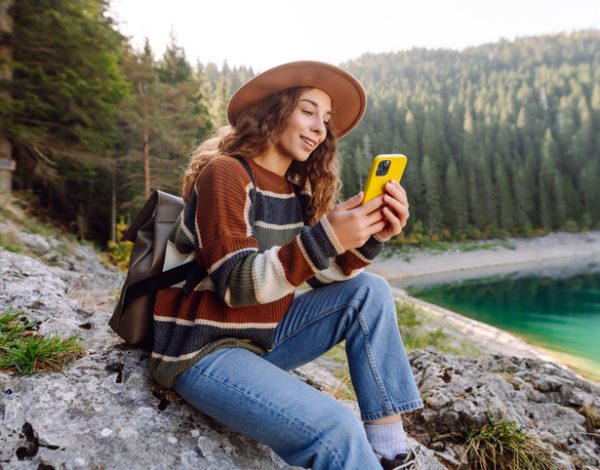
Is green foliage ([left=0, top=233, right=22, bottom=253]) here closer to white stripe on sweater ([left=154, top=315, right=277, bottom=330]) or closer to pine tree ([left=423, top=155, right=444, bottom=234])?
white stripe on sweater ([left=154, top=315, right=277, bottom=330])

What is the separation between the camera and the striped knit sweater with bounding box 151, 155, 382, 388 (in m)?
1.25

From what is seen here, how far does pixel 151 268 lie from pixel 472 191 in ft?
153

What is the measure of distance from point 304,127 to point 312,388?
109 centimetres

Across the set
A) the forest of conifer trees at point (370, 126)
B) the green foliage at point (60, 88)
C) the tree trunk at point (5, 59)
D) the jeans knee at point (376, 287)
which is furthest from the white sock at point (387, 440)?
the green foliage at point (60, 88)

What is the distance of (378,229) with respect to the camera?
4.56ft

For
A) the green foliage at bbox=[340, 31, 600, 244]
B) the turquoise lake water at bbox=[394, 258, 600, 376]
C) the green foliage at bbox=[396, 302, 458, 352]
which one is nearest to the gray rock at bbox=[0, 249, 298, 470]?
the green foliage at bbox=[396, 302, 458, 352]

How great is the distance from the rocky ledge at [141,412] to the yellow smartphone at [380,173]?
1078 millimetres

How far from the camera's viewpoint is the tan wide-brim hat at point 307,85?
1.70 m

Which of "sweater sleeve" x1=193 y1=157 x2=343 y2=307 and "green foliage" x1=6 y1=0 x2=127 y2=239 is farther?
"green foliage" x1=6 y1=0 x2=127 y2=239

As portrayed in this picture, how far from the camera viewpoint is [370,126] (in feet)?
166

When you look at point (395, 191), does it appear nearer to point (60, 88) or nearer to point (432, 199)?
point (60, 88)

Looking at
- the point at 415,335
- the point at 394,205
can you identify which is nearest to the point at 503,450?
the point at 394,205

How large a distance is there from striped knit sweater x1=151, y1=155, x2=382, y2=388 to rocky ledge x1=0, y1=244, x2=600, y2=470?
210mm

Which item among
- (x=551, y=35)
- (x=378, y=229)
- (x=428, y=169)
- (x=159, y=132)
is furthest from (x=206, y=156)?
(x=551, y=35)
